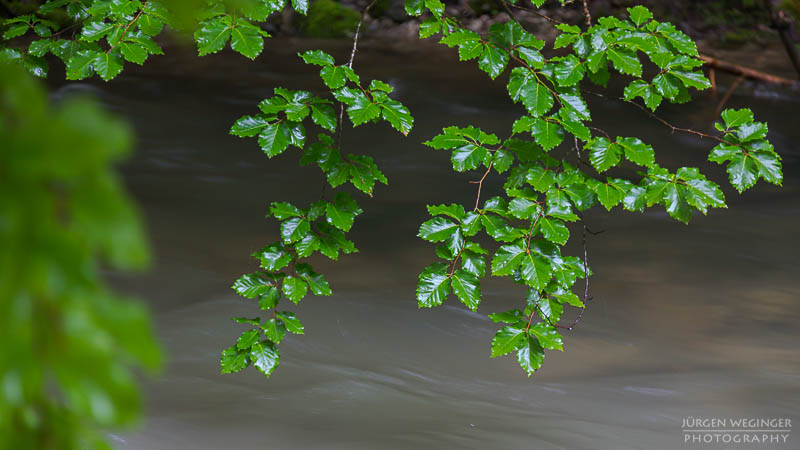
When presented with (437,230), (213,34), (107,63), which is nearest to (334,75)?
(213,34)

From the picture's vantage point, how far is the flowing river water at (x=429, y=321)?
302 cm

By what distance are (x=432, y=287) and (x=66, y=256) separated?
4.63 feet

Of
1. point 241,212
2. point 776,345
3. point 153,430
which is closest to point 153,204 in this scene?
point 241,212

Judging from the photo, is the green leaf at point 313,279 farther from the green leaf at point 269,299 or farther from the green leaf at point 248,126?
the green leaf at point 248,126

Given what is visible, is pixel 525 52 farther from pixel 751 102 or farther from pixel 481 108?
pixel 751 102

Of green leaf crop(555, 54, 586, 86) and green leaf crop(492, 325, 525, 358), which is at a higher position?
green leaf crop(555, 54, 586, 86)

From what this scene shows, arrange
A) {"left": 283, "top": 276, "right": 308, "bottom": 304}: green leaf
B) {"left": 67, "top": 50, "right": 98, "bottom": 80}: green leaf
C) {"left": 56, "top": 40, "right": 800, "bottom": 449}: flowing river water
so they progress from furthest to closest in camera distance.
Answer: {"left": 56, "top": 40, "right": 800, "bottom": 449}: flowing river water, {"left": 283, "top": 276, "right": 308, "bottom": 304}: green leaf, {"left": 67, "top": 50, "right": 98, "bottom": 80}: green leaf

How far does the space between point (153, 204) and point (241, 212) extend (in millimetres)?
691

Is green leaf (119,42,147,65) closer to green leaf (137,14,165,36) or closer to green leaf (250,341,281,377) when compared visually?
green leaf (137,14,165,36)

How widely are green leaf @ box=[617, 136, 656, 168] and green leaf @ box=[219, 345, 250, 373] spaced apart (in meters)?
1.09

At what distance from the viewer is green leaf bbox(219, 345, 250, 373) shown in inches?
75.4

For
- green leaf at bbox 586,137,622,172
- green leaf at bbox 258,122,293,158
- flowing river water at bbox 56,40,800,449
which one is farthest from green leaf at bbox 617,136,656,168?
flowing river water at bbox 56,40,800,449

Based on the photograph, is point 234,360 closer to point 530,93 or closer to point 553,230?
point 553,230

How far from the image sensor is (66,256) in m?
0.37
